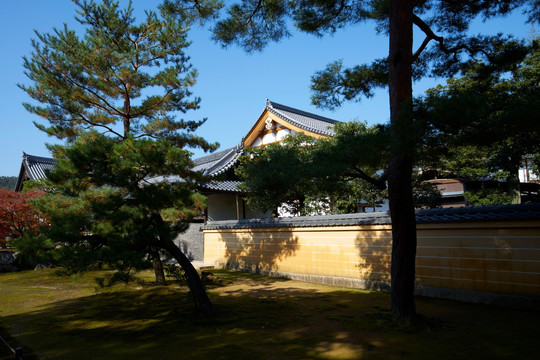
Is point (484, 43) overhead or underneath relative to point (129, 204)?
overhead

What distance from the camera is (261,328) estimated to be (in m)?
5.20

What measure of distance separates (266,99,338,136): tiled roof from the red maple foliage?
38.4 ft

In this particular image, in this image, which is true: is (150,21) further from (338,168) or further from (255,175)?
(338,168)

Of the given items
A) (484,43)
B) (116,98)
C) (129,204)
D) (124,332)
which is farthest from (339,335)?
(116,98)

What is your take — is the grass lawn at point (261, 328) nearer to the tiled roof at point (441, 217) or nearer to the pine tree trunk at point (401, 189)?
the pine tree trunk at point (401, 189)

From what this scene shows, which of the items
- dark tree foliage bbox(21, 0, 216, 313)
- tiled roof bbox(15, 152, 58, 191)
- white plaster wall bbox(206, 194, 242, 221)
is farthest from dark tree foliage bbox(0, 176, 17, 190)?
dark tree foliage bbox(21, 0, 216, 313)

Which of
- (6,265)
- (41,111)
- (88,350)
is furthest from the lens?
(6,265)

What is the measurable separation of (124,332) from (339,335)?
308 cm

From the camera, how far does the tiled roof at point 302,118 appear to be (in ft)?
60.6

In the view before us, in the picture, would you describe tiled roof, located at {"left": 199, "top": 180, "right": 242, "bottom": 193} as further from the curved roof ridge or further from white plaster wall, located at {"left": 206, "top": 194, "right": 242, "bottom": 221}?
the curved roof ridge

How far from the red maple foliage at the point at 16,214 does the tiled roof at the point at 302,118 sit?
38.4 ft

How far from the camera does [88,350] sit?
4.35 meters

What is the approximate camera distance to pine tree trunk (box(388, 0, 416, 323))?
489 cm

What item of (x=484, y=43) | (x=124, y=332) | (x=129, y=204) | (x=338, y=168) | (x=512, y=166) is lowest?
(x=124, y=332)
